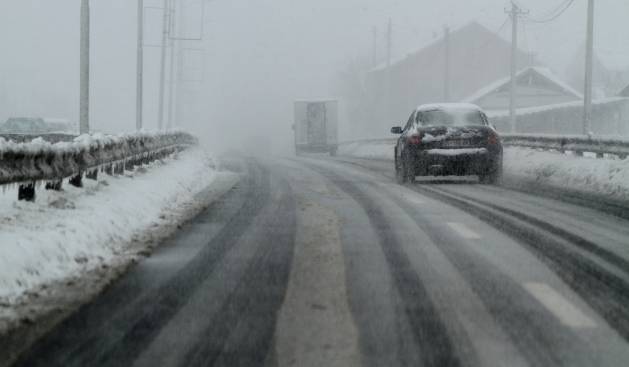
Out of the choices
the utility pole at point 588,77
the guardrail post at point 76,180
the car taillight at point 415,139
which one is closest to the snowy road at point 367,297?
the guardrail post at point 76,180

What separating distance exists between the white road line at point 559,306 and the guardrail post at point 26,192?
19.3 ft

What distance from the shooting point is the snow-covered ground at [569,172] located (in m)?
17.3

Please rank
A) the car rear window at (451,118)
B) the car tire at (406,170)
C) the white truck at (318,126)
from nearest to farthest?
the car tire at (406,170) → the car rear window at (451,118) → the white truck at (318,126)

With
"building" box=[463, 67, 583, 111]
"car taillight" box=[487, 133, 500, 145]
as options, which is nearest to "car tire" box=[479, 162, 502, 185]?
"car taillight" box=[487, 133, 500, 145]

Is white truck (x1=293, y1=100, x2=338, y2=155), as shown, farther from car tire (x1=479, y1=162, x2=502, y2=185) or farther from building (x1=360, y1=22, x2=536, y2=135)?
building (x1=360, y1=22, x2=536, y2=135)

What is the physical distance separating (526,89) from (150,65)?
107371 mm

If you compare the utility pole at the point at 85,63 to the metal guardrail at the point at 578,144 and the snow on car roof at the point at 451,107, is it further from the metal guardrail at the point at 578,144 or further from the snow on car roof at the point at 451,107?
the metal guardrail at the point at 578,144

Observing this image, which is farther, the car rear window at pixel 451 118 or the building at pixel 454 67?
the building at pixel 454 67

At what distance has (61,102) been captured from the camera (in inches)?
5281

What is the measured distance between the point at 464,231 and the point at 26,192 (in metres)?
4.84

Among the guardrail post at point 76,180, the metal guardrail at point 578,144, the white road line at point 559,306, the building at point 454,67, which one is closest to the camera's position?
the white road line at point 559,306

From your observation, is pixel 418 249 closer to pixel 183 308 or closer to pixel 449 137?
pixel 183 308

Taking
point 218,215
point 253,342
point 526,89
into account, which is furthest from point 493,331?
point 526,89

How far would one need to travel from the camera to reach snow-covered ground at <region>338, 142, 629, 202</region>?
17.3m
